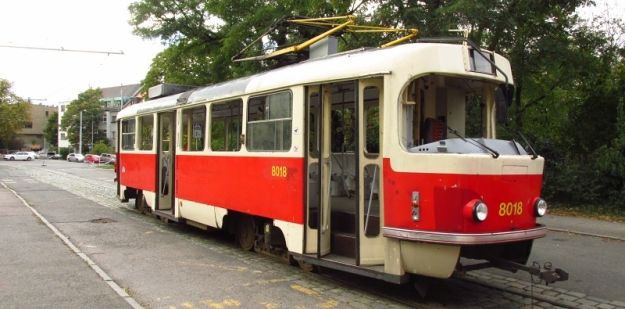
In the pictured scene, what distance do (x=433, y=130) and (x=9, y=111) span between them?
82.8m

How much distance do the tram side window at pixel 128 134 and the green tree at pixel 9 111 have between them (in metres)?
72.0

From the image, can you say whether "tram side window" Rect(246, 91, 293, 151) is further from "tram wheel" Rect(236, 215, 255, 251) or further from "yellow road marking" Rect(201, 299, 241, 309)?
"yellow road marking" Rect(201, 299, 241, 309)

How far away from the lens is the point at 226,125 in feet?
29.2

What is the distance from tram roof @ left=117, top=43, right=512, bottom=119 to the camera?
18.4ft

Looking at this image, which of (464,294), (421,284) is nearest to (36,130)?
(464,294)

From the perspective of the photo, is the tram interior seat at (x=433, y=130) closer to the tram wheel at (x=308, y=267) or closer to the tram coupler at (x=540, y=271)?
the tram coupler at (x=540, y=271)

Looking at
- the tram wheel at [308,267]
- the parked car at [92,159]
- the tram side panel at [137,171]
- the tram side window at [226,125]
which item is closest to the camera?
the tram wheel at [308,267]

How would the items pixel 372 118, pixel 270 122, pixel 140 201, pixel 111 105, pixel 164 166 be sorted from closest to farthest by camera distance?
pixel 372 118, pixel 270 122, pixel 164 166, pixel 140 201, pixel 111 105

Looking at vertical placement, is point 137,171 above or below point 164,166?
below

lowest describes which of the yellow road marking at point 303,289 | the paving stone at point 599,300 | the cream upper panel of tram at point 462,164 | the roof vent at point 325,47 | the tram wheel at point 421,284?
the paving stone at point 599,300

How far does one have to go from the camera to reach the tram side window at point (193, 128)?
9.66 m

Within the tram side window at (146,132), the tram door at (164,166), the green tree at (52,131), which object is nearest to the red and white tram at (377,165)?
the tram door at (164,166)

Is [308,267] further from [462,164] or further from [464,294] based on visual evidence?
[462,164]

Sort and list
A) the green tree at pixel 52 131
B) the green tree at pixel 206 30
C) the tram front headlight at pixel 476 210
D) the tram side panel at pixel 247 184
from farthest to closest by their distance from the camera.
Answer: the green tree at pixel 52 131
the green tree at pixel 206 30
the tram side panel at pixel 247 184
the tram front headlight at pixel 476 210
